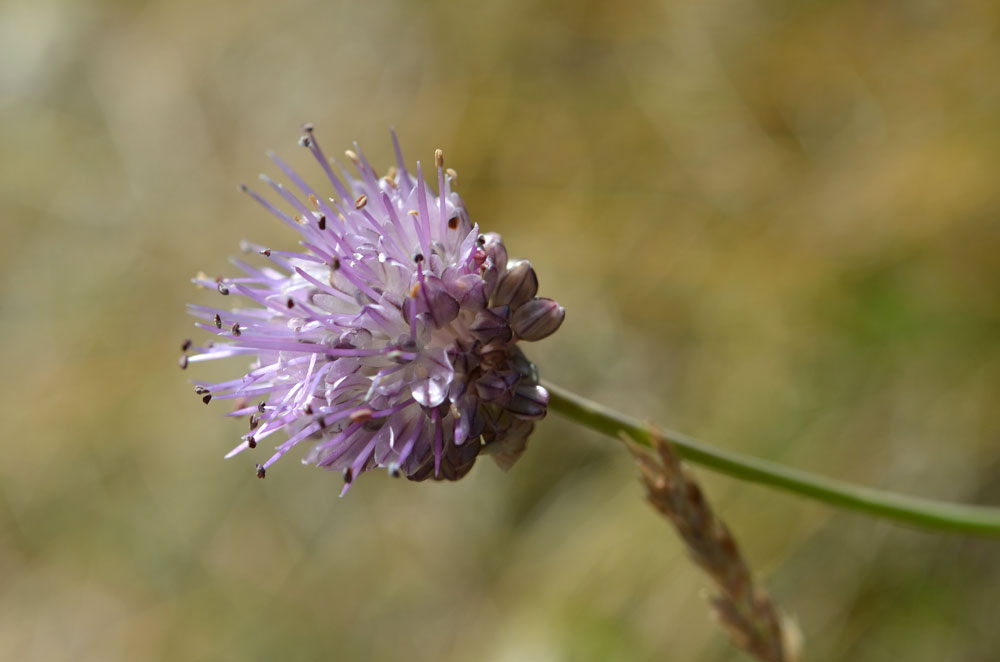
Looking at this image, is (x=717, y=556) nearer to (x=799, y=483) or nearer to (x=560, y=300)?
(x=799, y=483)

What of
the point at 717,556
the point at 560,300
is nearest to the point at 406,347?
the point at 717,556

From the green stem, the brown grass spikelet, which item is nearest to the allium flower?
the green stem

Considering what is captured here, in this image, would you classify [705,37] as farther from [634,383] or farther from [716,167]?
[634,383]

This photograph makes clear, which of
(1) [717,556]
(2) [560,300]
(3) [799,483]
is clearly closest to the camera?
(3) [799,483]

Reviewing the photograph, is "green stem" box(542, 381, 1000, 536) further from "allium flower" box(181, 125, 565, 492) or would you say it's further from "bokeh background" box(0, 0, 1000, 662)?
"bokeh background" box(0, 0, 1000, 662)

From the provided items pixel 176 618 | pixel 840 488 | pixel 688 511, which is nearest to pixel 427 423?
pixel 688 511
